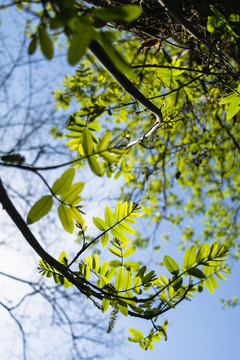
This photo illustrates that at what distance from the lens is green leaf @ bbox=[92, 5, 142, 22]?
512 millimetres

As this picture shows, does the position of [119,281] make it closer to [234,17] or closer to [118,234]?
[118,234]

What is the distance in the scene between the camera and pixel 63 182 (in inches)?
27.5

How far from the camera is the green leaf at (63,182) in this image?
0.70 metres

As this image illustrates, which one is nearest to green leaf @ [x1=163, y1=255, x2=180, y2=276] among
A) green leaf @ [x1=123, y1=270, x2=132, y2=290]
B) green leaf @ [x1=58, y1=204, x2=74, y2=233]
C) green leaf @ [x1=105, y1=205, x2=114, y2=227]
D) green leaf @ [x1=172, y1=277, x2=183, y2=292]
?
green leaf @ [x1=172, y1=277, x2=183, y2=292]

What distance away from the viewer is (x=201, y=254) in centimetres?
94

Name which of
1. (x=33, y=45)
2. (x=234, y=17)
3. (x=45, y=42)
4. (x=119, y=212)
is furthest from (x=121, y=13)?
(x=234, y=17)

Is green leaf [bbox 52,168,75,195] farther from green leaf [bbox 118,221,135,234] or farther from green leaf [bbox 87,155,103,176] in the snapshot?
green leaf [bbox 118,221,135,234]

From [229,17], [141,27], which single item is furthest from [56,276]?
[229,17]

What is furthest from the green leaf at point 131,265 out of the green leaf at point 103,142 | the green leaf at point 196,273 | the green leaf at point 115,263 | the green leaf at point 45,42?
the green leaf at point 45,42

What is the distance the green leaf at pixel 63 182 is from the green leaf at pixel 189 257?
0.52m

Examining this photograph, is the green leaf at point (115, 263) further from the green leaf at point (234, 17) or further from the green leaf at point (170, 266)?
the green leaf at point (234, 17)

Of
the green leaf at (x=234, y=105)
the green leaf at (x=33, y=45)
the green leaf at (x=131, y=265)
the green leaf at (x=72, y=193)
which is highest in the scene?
the green leaf at (x=33, y=45)

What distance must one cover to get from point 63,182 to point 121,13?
0.43 meters

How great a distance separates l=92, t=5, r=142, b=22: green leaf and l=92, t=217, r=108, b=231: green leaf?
2.38 ft
